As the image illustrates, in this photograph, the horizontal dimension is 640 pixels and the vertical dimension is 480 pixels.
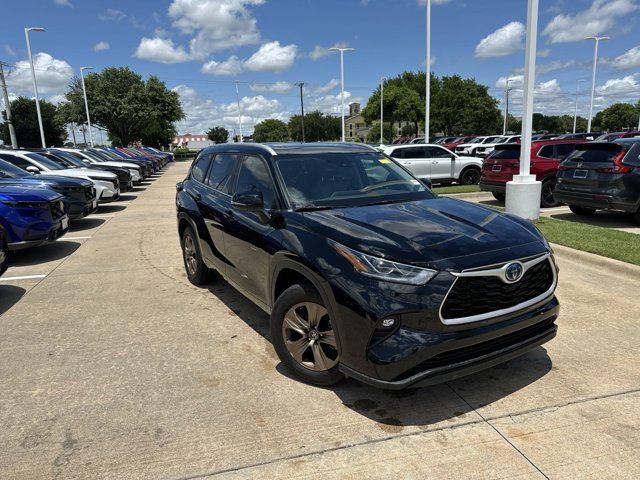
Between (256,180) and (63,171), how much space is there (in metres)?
11.3

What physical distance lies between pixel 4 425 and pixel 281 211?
2.34 meters

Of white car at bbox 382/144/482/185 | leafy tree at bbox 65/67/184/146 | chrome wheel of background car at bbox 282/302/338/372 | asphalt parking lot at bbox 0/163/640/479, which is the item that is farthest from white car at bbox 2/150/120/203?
leafy tree at bbox 65/67/184/146

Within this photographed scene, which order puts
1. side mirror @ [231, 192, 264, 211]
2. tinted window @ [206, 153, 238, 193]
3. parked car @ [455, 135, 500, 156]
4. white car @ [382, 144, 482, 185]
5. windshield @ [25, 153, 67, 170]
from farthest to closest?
parked car @ [455, 135, 500, 156], white car @ [382, 144, 482, 185], windshield @ [25, 153, 67, 170], tinted window @ [206, 153, 238, 193], side mirror @ [231, 192, 264, 211]

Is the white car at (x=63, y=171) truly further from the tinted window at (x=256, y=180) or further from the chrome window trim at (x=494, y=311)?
the chrome window trim at (x=494, y=311)

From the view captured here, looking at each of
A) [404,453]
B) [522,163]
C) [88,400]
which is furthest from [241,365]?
[522,163]

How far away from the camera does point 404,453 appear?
274cm

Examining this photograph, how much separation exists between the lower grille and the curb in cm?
353

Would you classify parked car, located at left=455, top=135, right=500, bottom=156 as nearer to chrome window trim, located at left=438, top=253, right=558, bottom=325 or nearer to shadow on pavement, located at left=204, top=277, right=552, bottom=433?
shadow on pavement, located at left=204, top=277, right=552, bottom=433

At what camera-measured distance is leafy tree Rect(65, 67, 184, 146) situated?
52125 mm

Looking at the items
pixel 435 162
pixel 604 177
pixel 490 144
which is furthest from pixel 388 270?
pixel 490 144

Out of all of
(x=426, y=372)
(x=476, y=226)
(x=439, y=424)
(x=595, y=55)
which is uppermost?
(x=595, y=55)

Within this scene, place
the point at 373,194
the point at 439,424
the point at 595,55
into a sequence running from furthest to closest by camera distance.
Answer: the point at 595,55
the point at 373,194
the point at 439,424

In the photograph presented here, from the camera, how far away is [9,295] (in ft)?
19.3

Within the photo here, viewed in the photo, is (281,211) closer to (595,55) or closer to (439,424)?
(439,424)
